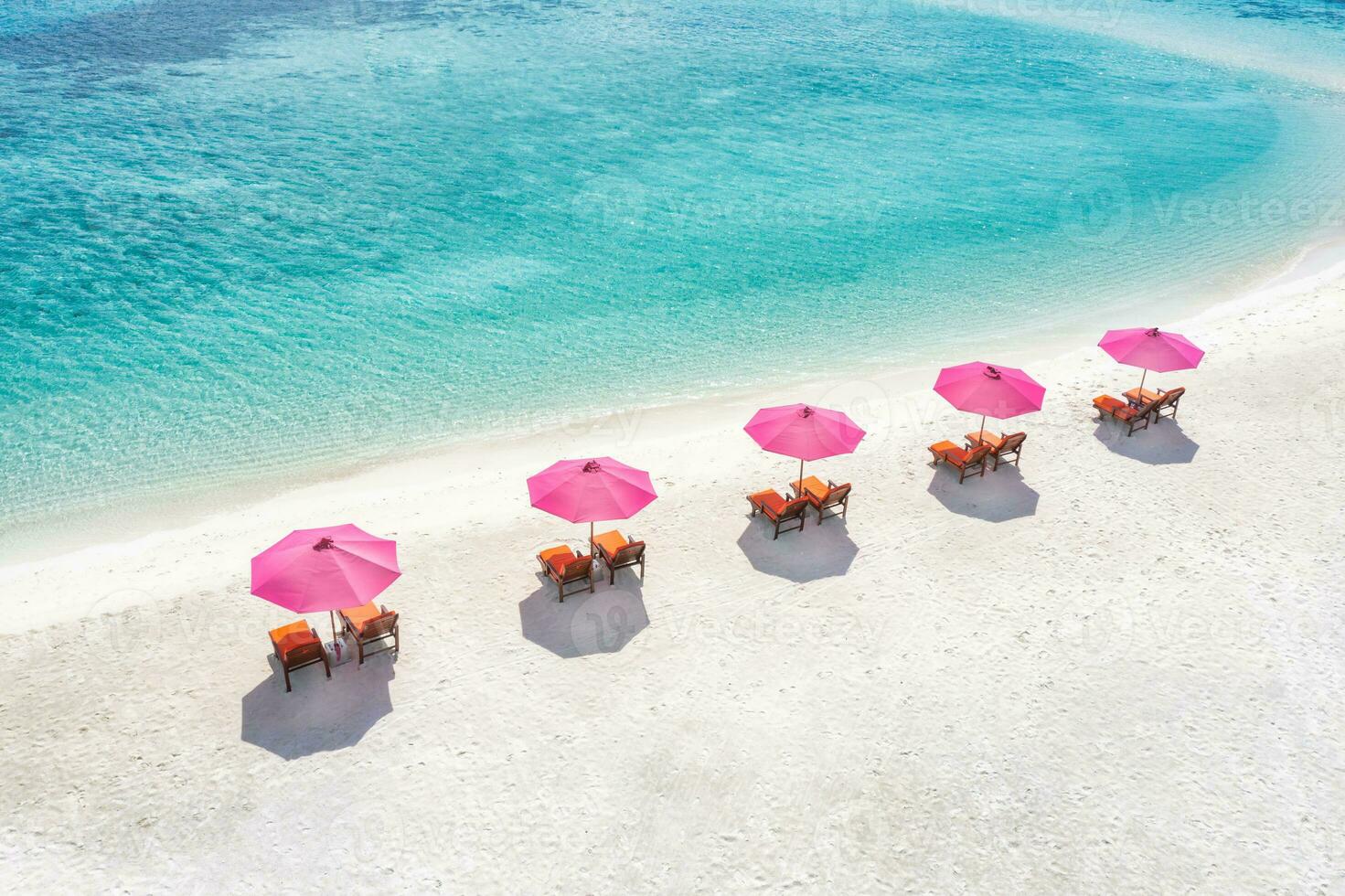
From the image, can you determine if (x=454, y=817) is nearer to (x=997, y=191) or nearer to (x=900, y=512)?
(x=900, y=512)

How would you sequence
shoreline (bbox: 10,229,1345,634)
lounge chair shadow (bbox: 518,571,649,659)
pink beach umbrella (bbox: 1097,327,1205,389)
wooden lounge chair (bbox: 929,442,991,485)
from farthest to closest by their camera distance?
pink beach umbrella (bbox: 1097,327,1205,389) < wooden lounge chair (bbox: 929,442,991,485) < shoreline (bbox: 10,229,1345,634) < lounge chair shadow (bbox: 518,571,649,659)

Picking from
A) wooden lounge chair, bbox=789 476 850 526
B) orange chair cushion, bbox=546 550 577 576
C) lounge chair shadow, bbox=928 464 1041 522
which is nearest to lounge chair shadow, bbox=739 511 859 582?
wooden lounge chair, bbox=789 476 850 526

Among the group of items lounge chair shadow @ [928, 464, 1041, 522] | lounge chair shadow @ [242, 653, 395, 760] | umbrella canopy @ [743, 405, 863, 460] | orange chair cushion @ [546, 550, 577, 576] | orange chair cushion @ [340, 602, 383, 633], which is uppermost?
umbrella canopy @ [743, 405, 863, 460]

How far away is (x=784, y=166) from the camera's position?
41.2m

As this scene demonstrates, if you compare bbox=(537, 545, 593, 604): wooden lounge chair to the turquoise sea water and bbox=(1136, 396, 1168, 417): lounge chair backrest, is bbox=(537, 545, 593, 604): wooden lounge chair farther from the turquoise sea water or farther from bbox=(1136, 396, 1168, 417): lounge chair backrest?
bbox=(1136, 396, 1168, 417): lounge chair backrest

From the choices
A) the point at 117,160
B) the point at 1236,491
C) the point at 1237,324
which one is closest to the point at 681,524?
the point at 1236,491

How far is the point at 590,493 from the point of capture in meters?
14.1

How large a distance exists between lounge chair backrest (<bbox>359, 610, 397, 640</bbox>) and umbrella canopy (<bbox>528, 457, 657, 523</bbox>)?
2.86m

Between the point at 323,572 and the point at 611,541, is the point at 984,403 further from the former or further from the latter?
the point at 323,572

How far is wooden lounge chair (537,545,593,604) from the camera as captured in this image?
14.5 metres

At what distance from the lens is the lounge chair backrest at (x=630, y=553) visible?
48.5 feet

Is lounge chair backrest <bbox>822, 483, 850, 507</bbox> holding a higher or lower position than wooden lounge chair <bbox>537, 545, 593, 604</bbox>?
higher

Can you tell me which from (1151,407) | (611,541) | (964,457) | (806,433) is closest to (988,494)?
(964,457)

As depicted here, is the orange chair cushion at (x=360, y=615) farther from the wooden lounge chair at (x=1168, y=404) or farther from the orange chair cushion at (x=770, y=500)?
the wooden lounge chair at (x=1168, y=404)
